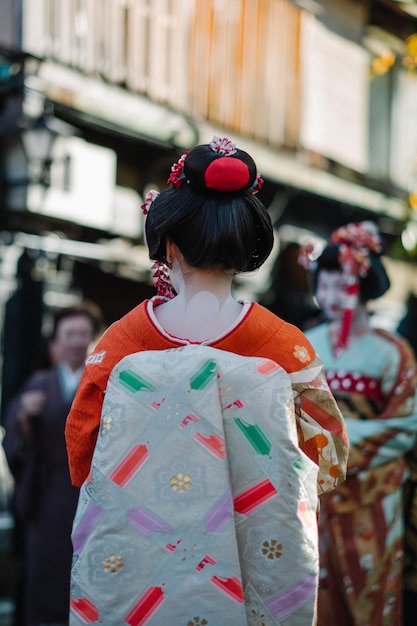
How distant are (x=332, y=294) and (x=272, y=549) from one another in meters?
2.51

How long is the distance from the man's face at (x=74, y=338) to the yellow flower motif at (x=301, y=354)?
3.01 metres

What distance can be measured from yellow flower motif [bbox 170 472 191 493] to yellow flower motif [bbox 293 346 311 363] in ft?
1.53

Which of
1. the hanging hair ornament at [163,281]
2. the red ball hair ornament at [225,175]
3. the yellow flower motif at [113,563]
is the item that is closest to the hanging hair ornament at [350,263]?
the hanging hair ornament at [163,281]

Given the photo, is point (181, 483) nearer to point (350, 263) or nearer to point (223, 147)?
point (223, 147)

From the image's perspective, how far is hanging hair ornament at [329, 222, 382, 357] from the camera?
4.91 m

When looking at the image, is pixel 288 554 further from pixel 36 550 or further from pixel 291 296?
pixel 291 296

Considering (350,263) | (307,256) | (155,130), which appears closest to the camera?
(350,263)

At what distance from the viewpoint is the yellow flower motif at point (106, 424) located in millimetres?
2639

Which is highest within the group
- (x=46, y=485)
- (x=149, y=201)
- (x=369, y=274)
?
(x=149, y=201)

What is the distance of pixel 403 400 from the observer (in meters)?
4.70

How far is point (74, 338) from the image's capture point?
5750 mm

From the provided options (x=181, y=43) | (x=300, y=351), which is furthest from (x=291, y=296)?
(x=300, y=351)

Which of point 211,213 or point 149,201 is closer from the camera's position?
point 211,213

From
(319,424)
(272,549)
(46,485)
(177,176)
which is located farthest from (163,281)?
(46,485)
